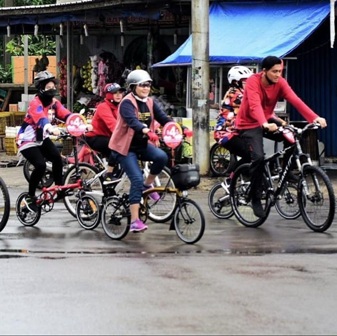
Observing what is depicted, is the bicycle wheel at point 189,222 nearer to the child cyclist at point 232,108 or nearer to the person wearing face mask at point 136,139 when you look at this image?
the person wearing face mask at point 136,139

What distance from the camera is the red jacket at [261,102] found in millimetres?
10484

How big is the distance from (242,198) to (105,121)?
2487 millimetres

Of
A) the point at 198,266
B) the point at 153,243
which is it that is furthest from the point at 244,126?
the point at 198,266

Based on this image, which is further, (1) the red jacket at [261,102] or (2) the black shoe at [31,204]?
(2) the black shoe at [31,204]

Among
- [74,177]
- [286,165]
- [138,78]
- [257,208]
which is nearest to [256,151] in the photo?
[286,165]

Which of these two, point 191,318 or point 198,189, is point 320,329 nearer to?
point 191,318

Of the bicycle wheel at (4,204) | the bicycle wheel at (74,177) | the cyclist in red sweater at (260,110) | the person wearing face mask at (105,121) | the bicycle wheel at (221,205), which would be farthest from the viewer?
the person wearing face mask at (105,121)

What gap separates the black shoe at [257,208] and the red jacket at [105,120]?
2.57 meters

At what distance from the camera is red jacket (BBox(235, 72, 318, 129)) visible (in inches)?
413

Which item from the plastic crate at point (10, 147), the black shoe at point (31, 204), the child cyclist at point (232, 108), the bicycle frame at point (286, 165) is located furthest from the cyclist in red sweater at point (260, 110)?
the plastic crate at point (10, 147)

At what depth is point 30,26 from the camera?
23.4m

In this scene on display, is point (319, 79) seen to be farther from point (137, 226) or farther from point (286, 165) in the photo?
point (137, 226)

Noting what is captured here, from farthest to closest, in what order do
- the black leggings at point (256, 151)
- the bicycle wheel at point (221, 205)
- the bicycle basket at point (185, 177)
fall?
the bicycle wheel at point (221, 205), the black leggings at point (256, 151), the bicycle basket at point (185, 177)

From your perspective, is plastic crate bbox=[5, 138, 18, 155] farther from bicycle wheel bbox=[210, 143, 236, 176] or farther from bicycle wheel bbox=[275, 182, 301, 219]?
bicycle wheel bbox=[275, 182, 301, 219]
